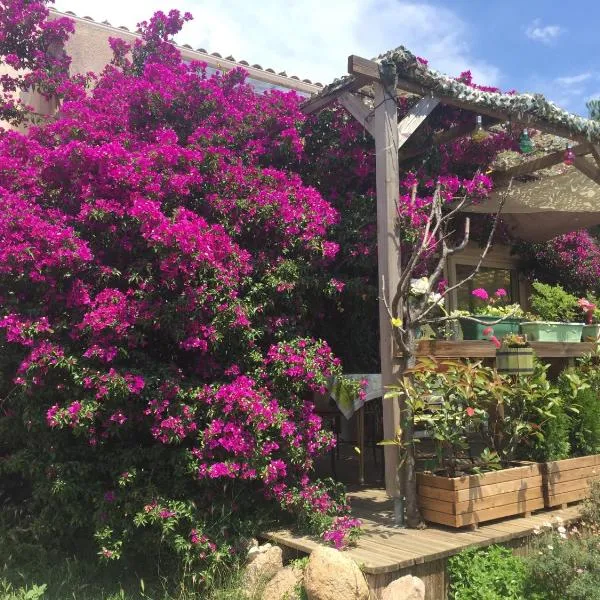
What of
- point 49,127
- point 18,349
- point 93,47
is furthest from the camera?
point 93,47

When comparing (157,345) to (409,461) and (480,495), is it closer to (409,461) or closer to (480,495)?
(409,461)

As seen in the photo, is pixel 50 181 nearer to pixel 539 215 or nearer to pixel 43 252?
pixel 43 252

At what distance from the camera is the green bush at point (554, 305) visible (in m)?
6.90

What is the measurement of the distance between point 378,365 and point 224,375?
2.11 metres

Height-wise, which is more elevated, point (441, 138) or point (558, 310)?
point (441, 138)

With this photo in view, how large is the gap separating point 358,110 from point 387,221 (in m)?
1.18

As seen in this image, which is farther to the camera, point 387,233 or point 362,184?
point 362,184

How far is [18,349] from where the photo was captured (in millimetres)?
4773

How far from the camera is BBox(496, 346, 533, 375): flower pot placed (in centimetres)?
467

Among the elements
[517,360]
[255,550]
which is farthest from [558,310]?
[255,550]

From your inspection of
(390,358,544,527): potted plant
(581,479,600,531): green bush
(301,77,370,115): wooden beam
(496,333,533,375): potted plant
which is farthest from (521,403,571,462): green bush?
(301,77,370,115): wooden beam

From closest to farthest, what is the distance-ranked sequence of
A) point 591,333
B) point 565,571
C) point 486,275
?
point 565,571, point 591,333, point 486,275

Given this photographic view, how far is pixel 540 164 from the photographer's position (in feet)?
21.1

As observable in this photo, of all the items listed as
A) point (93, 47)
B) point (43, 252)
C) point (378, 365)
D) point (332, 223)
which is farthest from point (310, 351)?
point (93, 47)
